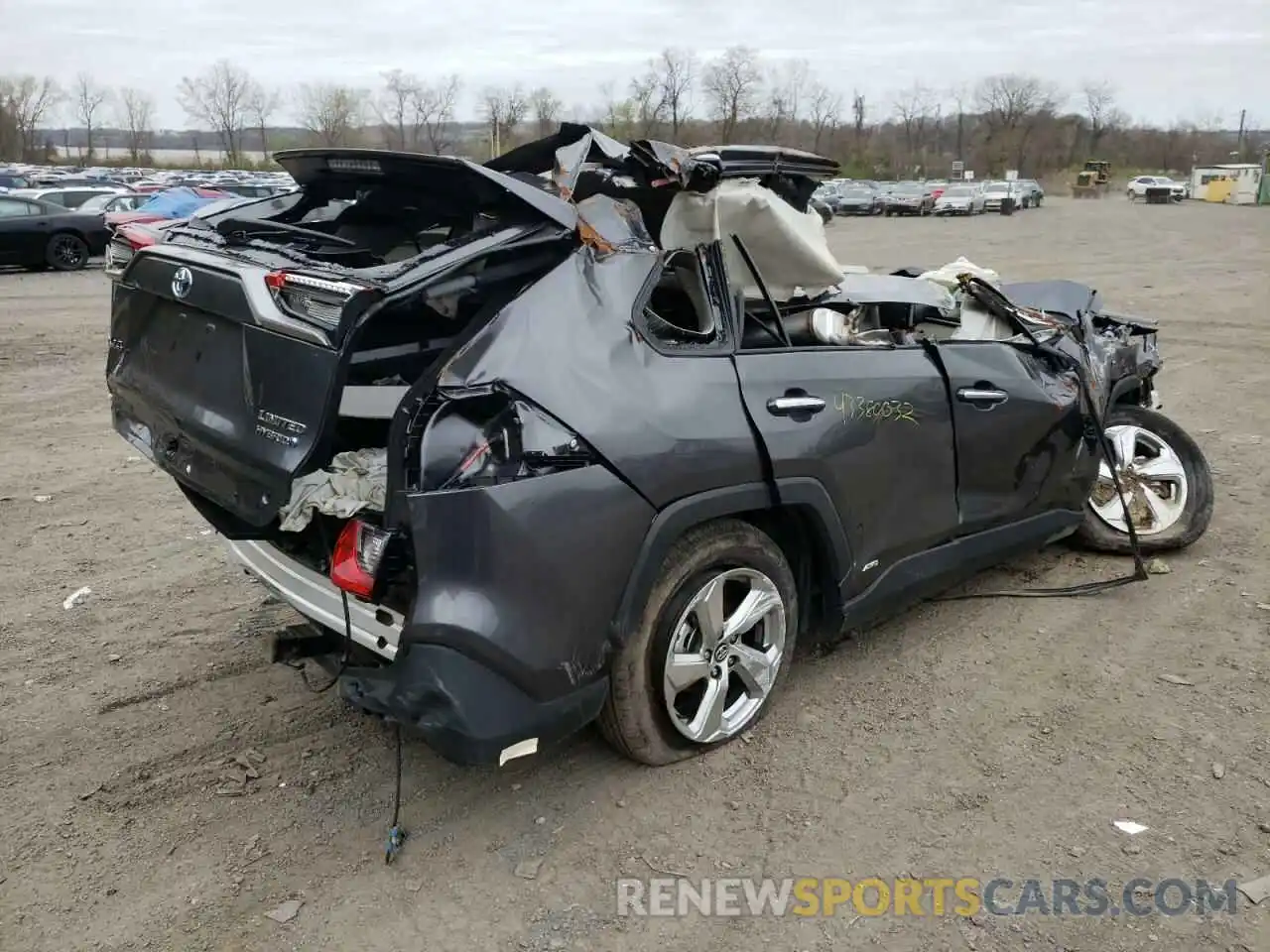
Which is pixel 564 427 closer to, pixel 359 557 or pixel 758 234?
pixel 359 557

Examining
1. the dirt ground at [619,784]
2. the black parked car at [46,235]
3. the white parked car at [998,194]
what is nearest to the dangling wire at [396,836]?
the dirt ground at [619,784]

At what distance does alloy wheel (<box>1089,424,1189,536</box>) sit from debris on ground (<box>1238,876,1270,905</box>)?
100 inches

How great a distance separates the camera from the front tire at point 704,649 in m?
3.02

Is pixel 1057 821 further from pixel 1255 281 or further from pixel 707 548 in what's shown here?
pixel 1255 281

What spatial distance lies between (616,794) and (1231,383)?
816cm

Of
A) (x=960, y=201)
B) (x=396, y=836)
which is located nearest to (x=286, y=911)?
(x=396, y=836)

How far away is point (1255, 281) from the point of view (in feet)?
58.1

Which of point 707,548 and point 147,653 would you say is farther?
point 147,653

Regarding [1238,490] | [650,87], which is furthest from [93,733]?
[650,87]

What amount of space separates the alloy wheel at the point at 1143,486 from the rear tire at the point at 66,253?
763 inches

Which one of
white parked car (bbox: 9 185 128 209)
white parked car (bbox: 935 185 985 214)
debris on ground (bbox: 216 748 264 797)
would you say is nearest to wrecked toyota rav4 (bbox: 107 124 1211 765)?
debris on ground (bbox: 216 748 264 797)

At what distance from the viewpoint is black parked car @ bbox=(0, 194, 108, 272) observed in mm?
18266

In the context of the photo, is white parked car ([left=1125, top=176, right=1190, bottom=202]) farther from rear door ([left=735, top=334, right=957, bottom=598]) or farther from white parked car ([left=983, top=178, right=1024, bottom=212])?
rear door ([left=735, top=334, right=957, bottom=598])

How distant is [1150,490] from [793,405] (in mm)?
2898
